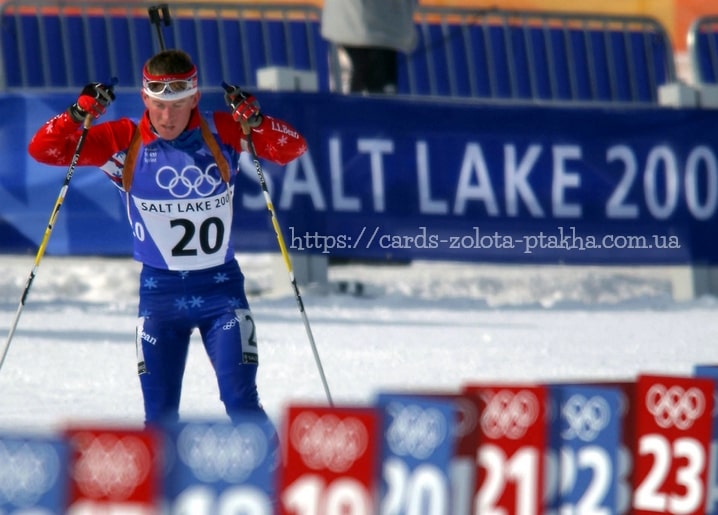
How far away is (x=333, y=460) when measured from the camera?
3658 millimetres

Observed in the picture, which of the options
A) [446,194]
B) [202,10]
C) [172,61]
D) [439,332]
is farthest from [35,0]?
[172,61]

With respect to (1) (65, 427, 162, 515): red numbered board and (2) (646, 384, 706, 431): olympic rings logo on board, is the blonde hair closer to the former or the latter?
(2) (646, 384, 706, 431): olympic rings logo on board

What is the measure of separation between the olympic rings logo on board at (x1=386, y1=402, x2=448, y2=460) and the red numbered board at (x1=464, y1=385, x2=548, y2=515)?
25cm

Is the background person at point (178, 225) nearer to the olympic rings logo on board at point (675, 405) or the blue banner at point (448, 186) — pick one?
the olympic rings logo on board at point (675, 405)

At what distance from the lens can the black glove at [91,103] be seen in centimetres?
599

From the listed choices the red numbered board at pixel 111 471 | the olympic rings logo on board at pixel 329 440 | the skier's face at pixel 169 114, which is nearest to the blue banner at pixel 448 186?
the skier's face at pixel 169 114

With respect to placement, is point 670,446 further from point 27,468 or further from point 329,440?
point 27,468

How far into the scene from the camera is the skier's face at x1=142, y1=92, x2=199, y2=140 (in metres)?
5.80

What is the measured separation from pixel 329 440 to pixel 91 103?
2709 millimetres

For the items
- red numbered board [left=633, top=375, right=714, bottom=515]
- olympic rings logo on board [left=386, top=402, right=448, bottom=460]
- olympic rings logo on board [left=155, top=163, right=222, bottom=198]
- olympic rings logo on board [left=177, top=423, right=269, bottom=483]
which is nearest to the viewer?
olympic rings logo on board [left=177, top=423, right=269, bottom=483]

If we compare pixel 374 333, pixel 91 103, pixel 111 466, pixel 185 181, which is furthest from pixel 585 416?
pixel 374 333

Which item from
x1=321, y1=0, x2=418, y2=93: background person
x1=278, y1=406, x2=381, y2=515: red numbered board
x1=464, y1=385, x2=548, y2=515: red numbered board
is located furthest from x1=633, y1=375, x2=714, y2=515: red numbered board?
x1=321, y1=0, x2=418, y2=93: background person

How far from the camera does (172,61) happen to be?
5812mm

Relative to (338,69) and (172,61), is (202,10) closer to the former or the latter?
(338,69)
